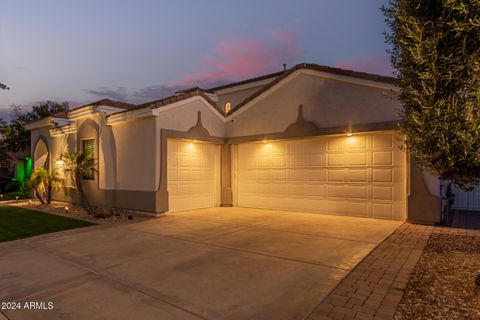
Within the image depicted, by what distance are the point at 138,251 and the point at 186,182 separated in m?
5.50

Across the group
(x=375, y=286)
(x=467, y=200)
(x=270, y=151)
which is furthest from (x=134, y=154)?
(x=467, y=200)

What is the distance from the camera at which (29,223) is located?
30.3 ft

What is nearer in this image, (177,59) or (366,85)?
(366,85)

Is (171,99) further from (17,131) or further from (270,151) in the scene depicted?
(17,131)

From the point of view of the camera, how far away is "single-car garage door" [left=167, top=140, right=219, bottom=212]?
431 inches

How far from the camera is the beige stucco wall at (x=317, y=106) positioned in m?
9.36

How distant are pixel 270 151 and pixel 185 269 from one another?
7.73 meters

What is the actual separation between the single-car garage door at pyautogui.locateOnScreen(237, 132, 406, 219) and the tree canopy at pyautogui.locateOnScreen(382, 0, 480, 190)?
528 centimetres

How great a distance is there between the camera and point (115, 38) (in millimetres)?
17297

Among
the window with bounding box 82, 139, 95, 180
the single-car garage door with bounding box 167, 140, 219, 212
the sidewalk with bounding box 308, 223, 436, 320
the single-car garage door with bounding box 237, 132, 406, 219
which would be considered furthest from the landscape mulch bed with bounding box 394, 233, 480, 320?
the window with bounding box 82, 139, 95, 180

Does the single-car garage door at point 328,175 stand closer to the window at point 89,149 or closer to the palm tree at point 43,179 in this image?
the window at point 89,149

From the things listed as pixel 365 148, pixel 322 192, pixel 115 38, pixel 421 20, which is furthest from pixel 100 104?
pixel 421 20

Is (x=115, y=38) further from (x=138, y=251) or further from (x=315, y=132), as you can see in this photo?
(x=138, y=251)

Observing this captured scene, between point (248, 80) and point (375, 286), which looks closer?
point (375, 286)
